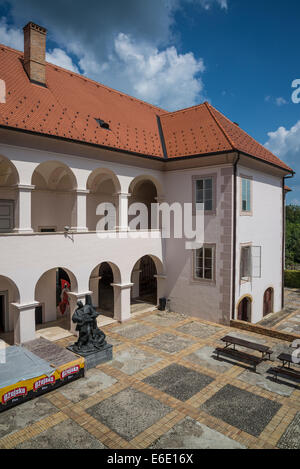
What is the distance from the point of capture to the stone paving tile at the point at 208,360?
12.9m

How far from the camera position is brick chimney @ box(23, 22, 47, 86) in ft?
53.9

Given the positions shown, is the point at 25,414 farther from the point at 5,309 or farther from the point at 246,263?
the point at 246,263

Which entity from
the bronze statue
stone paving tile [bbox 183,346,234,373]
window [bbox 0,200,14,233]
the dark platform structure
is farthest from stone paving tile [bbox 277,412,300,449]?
window [bbox 0,200,14,233]

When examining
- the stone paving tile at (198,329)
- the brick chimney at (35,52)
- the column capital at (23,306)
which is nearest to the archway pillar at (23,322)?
the column capital at (23,306)

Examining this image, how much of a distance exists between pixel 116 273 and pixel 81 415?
29.9 ft

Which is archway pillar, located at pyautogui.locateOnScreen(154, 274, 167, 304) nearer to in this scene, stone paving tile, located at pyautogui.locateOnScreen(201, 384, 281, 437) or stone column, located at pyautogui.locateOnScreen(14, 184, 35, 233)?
stone column, located at pyautogui.locateOnScreen(14, 184, 35, 233)

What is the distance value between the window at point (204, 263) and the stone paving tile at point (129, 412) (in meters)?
9.04

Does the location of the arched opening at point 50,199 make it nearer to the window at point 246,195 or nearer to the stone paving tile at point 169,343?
the stone paving tile at point 169,343

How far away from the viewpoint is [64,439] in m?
8.62

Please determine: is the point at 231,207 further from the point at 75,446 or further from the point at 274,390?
the point at 75,446

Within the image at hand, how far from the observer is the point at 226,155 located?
17594 millimetres

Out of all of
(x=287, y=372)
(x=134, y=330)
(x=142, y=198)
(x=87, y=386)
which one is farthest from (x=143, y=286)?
(x=287, y=372)

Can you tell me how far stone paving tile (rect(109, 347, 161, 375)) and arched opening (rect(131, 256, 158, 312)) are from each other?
6.35 m
